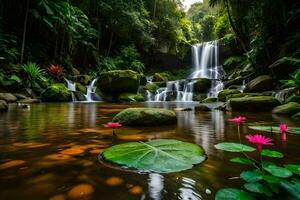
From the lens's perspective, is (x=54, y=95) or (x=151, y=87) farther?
(x=151, y=87)

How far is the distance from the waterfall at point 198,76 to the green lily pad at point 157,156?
46.9 ft

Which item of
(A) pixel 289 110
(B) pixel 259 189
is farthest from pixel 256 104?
(B) pixel 259 189

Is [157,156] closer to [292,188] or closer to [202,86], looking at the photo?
[292,188]

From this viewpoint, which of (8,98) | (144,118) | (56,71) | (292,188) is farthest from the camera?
(56,71)

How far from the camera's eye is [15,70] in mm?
14109

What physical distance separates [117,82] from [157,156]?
14211 mm

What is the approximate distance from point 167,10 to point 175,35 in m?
3.31

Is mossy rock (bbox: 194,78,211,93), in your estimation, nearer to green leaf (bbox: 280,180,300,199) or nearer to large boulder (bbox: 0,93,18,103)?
large boulder (bbox: 0,93,18,103)

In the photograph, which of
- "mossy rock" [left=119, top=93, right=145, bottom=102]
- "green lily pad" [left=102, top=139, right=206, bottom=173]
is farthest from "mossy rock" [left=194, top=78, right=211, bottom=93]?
"green lily pad" [left=102, top=139, right=206, bottom=173]

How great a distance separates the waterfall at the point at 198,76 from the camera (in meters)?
16.8

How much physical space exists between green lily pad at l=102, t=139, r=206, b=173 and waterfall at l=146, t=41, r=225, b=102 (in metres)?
14.3

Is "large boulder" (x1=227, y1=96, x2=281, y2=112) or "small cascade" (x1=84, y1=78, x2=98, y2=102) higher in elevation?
"small cascade" (x1=84, y1=78, x2=98, y2=102)

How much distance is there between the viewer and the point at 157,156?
1.87 metres

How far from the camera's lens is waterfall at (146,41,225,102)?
16.8 meters
